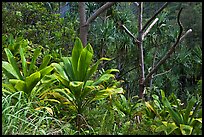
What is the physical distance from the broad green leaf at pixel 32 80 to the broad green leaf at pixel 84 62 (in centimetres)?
35

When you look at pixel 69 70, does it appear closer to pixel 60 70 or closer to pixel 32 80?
pixel 60 70

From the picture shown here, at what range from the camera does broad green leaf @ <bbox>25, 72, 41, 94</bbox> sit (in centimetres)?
209

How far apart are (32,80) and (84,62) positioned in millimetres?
432

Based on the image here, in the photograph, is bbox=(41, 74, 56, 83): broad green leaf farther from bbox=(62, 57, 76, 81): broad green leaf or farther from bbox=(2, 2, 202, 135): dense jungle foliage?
bbox=(62, 57, 76, 81): broad green leaf

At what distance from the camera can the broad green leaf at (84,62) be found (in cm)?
232

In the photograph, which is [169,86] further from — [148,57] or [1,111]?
[1,111]

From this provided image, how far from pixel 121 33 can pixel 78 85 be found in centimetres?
579

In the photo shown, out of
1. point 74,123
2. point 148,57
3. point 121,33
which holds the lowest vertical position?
point 74,123

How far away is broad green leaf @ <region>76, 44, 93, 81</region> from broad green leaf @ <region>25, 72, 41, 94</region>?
1.16ft

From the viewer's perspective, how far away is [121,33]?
7.79m

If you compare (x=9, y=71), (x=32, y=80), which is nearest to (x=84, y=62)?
(x=32, y=80)

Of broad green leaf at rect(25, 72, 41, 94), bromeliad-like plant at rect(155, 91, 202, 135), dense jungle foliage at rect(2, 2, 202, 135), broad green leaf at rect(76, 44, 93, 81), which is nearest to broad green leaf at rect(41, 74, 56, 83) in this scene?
dense jungle foliage at rect(2, 2, 202, 135)

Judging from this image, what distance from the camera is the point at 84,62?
2.34 metres

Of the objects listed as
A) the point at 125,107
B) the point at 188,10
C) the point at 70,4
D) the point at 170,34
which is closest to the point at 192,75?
the point at 170,34
